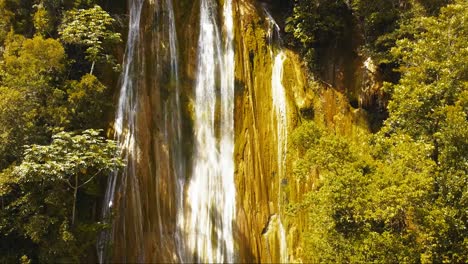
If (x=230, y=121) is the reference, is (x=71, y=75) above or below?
above

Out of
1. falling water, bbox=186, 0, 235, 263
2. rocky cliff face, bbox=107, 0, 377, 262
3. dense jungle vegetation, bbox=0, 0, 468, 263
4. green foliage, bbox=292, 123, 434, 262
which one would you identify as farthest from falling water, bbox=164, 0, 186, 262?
green foliage, bbox=292, 123, 434, 262

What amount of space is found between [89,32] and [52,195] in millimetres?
5982

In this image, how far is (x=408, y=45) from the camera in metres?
10.8

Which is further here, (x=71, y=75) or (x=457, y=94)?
(x=71, y=75)

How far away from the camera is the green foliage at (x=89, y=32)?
13859mm

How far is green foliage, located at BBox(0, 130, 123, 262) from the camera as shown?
11398 mm

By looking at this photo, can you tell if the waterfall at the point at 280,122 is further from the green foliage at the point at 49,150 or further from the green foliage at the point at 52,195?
the green foliage at the point at 49,150

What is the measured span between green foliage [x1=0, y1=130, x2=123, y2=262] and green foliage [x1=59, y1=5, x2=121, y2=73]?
3.37 meters

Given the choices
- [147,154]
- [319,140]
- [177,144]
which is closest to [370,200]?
[319,140]

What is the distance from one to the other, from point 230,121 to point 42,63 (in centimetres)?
679

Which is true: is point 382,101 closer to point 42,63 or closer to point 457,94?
point 457,94

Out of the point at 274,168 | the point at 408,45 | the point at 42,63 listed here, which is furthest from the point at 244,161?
the point at 42,63

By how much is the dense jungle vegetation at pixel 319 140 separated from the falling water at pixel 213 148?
2.67 m

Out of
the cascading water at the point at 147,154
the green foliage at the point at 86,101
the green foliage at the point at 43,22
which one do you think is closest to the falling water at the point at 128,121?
the cascading water at the point at 147,154
